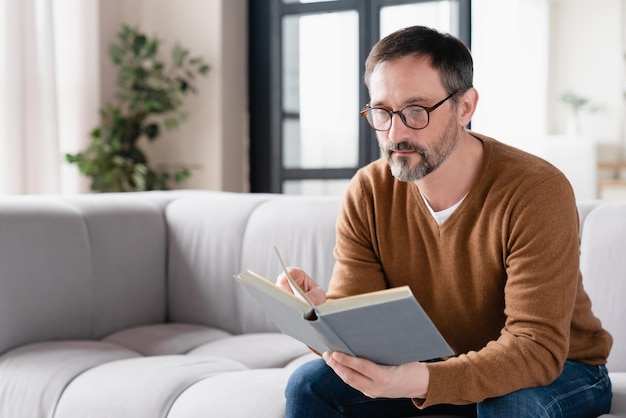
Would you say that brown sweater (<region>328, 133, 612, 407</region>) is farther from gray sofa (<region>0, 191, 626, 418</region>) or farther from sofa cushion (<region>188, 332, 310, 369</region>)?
sofa cushion (<region>188, 332, 310, 369</region>)

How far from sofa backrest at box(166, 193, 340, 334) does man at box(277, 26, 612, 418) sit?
0.82 meters

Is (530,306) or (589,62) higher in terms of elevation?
(589,62)

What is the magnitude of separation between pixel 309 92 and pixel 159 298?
269cm

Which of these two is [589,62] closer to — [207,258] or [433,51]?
[207,258]

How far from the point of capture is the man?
58.7 inches

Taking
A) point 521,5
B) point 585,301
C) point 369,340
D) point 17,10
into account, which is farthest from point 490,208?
point 521,5

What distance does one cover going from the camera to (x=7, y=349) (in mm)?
2381


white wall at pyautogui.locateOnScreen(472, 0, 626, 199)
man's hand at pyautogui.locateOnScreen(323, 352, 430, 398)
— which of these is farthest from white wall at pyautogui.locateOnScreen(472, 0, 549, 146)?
man's hand at pyautogui.locateOnScreen(323, 352, 430, 398)

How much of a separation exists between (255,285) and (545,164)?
65 centimetres

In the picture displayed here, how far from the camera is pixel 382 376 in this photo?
137cm

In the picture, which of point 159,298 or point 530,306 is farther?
point 159,298

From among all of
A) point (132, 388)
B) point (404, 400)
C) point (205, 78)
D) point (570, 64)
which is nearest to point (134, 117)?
point (205, 78)

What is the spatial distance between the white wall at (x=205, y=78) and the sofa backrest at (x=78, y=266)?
7.18ft

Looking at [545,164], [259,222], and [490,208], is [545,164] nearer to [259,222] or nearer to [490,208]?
[490,208]
